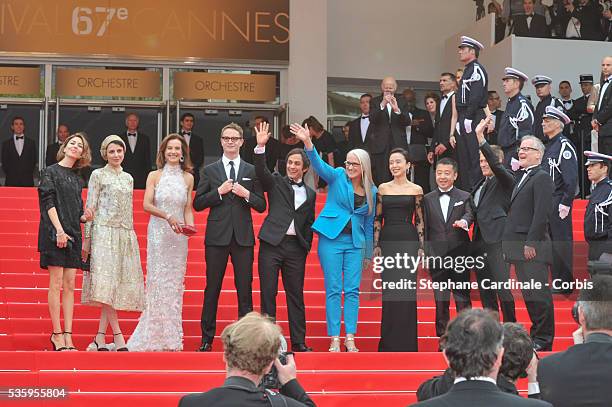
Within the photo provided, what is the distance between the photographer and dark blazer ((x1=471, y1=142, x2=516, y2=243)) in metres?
8.51

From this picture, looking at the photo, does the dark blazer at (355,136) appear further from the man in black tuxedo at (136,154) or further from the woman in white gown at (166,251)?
A: the woman in white gown at (166,251)

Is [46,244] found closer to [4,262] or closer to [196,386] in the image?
[196,386]

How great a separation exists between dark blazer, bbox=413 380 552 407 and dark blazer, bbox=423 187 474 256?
5070 millimetres

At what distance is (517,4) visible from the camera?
59.1 ft

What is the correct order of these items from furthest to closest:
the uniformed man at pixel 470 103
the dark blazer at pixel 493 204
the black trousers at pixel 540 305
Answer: the uniformed man at pixel 470 103 → the dark blazer at pixel 493 204 → the black trousers at pixel 540 305

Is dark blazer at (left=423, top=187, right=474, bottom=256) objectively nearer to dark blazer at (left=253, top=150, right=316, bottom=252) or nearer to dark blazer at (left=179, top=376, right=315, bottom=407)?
dark blazer at (left=253, top=150, right=316, bottom=252)

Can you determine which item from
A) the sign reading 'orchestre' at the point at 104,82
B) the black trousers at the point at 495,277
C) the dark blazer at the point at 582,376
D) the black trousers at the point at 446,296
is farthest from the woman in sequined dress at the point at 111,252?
the sign reading 'orchestre' at the point at 104,82

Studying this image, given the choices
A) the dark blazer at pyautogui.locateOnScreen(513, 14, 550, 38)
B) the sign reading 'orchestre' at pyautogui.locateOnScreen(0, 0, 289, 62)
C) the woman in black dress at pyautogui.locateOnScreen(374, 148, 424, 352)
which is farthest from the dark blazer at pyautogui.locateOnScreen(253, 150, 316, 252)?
the dark blazer at pyautogui.locateOnScreen(513, 14, 550, 38)

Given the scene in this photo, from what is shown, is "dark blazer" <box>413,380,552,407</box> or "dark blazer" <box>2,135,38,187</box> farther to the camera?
"dark blazer" <box>2,135,38,187</box>

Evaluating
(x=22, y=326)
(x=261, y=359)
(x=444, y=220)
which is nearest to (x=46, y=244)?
(x=22, y=326)

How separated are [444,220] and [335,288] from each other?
3.31ft

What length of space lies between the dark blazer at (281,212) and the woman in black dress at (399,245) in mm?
539

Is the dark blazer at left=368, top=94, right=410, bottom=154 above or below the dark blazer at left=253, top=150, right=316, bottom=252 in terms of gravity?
above

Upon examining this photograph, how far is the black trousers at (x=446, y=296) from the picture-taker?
8305 millimetres
